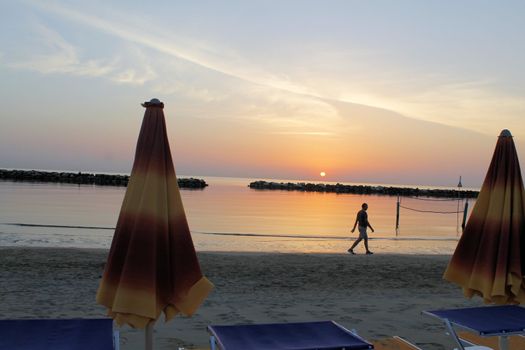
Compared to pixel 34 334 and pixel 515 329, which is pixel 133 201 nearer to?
pixel 34 334

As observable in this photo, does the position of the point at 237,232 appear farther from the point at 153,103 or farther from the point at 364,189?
the point at 364,189

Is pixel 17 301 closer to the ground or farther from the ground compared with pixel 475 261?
closer to the ground

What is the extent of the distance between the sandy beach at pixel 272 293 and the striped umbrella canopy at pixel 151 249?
1919mm

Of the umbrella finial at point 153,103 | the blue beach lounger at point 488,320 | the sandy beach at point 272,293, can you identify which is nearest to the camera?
the umbrella finial at point 153,103

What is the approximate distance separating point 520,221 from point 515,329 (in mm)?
1171

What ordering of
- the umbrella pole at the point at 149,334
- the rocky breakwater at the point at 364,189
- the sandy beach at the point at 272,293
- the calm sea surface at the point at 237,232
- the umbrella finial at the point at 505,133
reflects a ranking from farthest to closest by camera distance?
the rocky breakwater at the point at 364,189
the calm sea surface at the point at 237,232
the sandy beach at the point at 272,293
the umbrella finial at the point at 505,133
the umbrella pole at the point at 149,334

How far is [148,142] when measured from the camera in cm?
372

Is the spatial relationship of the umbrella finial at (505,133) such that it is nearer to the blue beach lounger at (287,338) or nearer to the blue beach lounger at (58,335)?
the blue beach lounger at (287,338)

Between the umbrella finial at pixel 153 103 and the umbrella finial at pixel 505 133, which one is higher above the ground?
the umbrella finial at pixel 505 133

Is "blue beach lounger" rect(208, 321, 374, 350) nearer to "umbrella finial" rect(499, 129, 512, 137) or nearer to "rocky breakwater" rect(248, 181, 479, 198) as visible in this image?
"umbrella finial" rect(499, 129, 512, 137)

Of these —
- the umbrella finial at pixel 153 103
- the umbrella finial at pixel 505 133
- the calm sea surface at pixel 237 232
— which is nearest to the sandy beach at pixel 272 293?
the umbrella finial at pixel 505 133

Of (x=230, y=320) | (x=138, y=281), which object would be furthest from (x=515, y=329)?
(x=230, y=320)

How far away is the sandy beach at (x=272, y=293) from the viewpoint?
630 cm

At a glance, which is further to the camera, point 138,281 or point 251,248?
point 251,248
